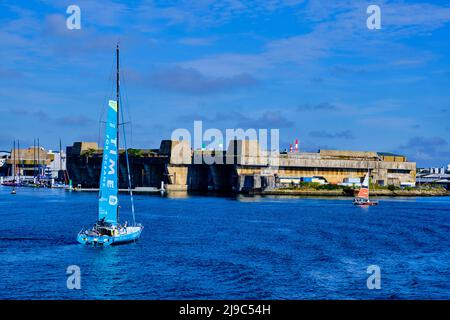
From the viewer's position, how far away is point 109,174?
54375 millimetres

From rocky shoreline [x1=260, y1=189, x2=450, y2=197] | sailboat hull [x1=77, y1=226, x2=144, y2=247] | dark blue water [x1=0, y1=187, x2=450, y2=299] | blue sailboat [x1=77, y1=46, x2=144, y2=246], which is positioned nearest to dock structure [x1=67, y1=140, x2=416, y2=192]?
rocky shoreline [x1=260, y1=189, x2=450, y2=197]

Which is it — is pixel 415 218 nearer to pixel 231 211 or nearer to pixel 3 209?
pixel 231 211

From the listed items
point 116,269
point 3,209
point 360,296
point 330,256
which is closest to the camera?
point 360,296

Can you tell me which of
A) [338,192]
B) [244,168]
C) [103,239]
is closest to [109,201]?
[103,239]

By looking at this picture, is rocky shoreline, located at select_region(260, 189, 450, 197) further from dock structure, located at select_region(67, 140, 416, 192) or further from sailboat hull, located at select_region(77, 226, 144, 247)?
sailboat hull, located at select_region(77, 226, 144, 247)

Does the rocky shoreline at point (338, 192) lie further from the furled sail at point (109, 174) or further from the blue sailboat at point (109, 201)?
the furled sail at point (109, 174)

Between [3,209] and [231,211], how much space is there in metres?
35.2

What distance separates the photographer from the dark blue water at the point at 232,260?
34719 millimetres

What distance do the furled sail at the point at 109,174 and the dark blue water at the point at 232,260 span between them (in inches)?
137

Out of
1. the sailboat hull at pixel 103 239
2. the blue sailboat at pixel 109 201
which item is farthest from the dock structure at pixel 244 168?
the sailboat hull at pixel 103 239
